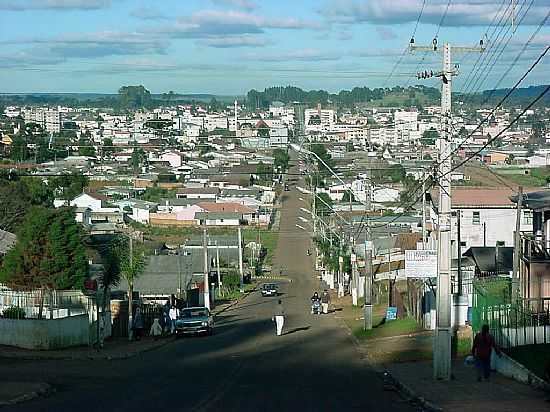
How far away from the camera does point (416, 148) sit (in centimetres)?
7112

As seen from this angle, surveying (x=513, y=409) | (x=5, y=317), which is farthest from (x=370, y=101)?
(x=513, y=409)

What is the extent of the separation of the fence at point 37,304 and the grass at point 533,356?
54.6 ft

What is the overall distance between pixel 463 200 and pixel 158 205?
41775 millimetres

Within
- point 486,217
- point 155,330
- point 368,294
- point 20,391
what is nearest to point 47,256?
point 155,330

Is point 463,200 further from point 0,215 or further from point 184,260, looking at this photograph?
point 0,215

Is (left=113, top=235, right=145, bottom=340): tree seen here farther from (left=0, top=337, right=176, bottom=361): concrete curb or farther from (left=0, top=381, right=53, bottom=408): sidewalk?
(left=0, top=381, right=53, bottom=408): sidewalk

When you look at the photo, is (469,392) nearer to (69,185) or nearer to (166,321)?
(166,321)

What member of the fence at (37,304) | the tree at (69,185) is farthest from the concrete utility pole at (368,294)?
the tree at (69,185)

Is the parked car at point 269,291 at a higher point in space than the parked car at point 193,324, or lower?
lower

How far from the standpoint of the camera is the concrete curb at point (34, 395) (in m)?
19.0

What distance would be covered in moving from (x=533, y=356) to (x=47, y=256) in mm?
25620

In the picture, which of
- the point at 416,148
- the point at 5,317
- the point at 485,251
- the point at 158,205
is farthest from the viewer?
the point at 158,205

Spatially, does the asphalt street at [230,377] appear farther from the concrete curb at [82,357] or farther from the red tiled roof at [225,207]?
the red tiled roof at [225,207]

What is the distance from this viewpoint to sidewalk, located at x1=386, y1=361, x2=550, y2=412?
1842 centimetres
